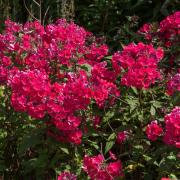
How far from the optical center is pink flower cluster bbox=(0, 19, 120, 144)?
375 cm

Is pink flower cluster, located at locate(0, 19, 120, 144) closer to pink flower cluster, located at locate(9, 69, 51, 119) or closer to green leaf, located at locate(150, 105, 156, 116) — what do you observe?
pink flower cluster, located at locate(9, 69, 51, 119)

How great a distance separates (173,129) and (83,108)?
73 cm

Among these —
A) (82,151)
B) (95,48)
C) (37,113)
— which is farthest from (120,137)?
(95,48)

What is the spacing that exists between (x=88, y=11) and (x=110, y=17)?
0.34 metres

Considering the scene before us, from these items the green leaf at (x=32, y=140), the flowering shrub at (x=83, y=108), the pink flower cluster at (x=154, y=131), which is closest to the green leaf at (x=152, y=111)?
the flowering shrub at (x=83, y=108)

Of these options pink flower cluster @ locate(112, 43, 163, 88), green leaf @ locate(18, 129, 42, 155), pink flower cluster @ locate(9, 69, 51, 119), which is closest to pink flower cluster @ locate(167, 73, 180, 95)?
pink flower cluster @ locate(112, 43, 163, 88)

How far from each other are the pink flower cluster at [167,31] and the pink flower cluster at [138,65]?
A: 0.63 m

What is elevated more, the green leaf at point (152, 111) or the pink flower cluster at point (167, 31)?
the pink flower cluster at point (167, 31)

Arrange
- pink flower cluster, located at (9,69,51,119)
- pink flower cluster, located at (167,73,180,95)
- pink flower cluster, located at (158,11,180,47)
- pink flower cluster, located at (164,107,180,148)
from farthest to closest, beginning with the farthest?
pink flower cluster, located at (158,11,180,47), pink flower cluster, located at (167,73,180,95), pink flower cluster, located at (9,69,51,119), pink flower cluster, located at (164,107,180,148)

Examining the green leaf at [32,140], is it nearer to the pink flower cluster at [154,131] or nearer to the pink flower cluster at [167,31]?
the pink flower cluster at [154,131]

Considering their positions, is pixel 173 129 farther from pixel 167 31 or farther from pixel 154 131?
pixel 167 31

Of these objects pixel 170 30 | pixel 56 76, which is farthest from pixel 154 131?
pixel 170 30

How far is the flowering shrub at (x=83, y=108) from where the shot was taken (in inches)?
147

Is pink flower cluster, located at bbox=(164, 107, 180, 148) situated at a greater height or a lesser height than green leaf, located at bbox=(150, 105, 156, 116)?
greater
